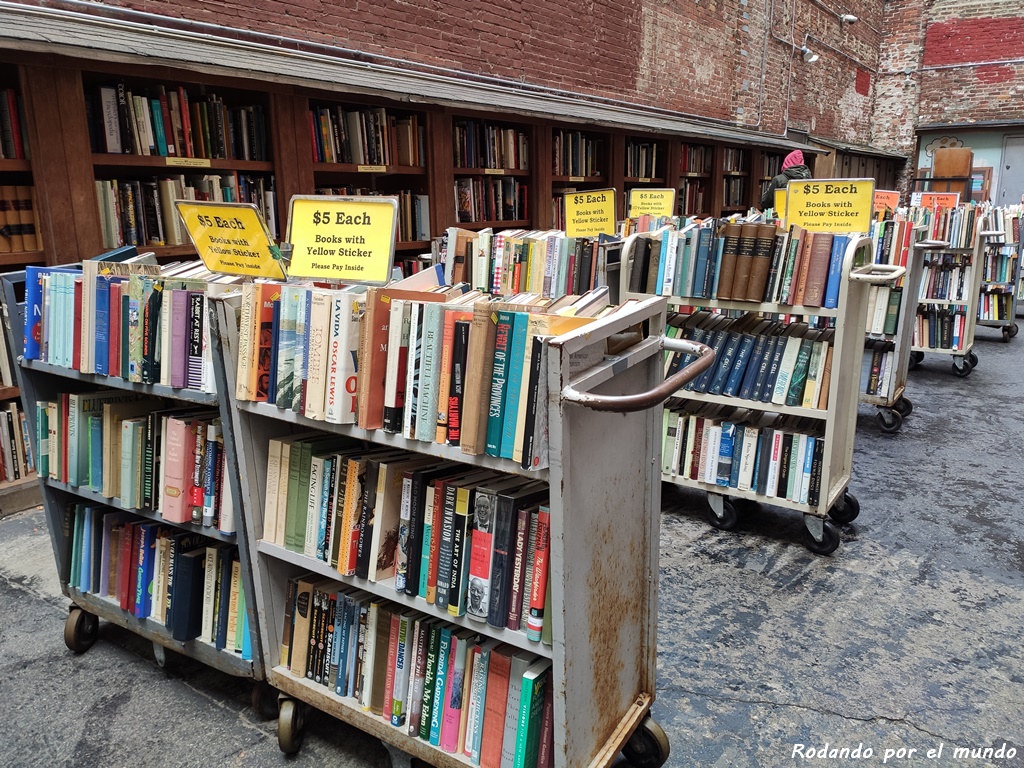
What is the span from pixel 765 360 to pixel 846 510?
0.85 m

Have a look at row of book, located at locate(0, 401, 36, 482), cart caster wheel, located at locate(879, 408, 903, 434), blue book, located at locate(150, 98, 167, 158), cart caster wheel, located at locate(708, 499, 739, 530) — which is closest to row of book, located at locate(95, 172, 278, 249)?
blue book, located at locate(150, 98, 167, 158)

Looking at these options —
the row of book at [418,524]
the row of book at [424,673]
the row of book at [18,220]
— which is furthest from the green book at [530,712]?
the row of book at [18,220]

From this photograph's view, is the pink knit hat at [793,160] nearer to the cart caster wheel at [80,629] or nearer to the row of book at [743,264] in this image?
the row of book at [743,264]

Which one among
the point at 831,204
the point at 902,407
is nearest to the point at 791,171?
the point at 902,407

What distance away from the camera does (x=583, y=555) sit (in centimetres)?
147

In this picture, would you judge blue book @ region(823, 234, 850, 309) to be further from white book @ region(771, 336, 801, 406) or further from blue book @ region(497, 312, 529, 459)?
blue book @ region(497, 312, 529, 459)

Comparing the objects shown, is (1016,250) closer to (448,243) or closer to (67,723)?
(448,243)

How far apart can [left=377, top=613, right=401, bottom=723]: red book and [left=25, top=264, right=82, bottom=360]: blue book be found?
1.40 meters

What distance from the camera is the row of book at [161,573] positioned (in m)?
2.09

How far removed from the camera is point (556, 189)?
7.28 metres

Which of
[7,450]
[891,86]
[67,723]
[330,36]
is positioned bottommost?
[67,723]

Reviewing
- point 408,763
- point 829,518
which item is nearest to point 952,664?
point 829,518

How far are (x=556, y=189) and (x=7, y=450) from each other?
5.31m

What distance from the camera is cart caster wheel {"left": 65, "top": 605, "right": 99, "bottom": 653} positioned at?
7.80 ft
